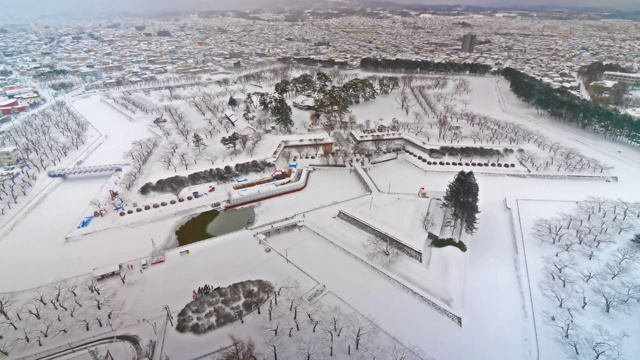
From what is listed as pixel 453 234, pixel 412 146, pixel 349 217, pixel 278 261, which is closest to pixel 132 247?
pixel 278 261

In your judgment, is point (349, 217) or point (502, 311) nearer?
point (502, 311)

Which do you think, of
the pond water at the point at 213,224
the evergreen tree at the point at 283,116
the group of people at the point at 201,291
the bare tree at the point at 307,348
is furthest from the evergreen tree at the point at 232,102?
the bare tree at the point at 307,348

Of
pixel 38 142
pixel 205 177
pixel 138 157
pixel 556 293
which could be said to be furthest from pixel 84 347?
pixel 38 142

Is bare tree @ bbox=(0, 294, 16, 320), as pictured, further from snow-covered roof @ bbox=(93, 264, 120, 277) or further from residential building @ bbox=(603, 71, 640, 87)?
residential building @ bbox=(603, 71, 640, 87)

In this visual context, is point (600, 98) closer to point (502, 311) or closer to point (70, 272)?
point (502, 311)

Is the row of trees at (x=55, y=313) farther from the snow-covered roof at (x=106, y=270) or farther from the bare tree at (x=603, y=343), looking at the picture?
the bare tree at (x=603, y=343)

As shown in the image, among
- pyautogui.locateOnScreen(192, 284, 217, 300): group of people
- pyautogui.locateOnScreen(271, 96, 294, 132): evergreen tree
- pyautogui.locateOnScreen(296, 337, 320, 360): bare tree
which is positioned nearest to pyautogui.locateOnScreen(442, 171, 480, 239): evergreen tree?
pyautogui.locateOnScreen(296, 337, 320, 360): bare tree
